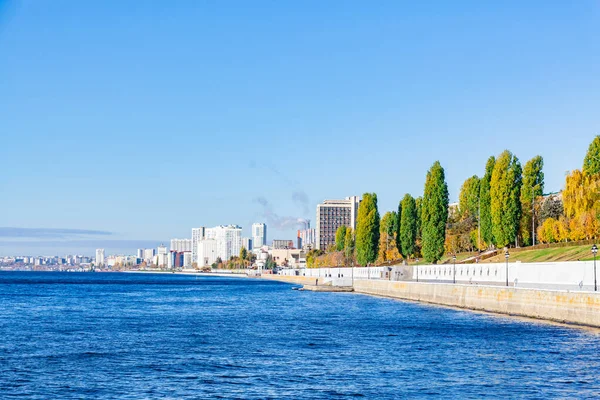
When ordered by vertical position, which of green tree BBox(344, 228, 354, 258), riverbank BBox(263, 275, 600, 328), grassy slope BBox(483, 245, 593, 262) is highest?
green tree BBox(344, 228, 354, 258)

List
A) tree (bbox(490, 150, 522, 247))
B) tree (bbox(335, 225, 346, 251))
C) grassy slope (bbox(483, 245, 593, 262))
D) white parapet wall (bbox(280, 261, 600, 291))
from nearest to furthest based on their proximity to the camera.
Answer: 1. white parapet wall (bbox(280, 261, 600, 291))
2. grassy slope (bbox(483, 245, 593, 262))
3. tree (bbox(490, 150, 522, 247))
4. tree (bbox(335, 225, 346, 251))

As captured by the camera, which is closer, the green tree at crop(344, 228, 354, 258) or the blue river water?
the blue river water

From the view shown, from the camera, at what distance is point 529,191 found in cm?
9631

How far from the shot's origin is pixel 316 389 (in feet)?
80.9

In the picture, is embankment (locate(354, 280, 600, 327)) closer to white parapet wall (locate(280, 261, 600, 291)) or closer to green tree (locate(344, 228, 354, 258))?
white parapet wall (locate(280, 261, 600, 291))

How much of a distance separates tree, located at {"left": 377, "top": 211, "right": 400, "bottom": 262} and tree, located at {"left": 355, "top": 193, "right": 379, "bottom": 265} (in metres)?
8.61

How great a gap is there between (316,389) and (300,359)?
22.3 ft

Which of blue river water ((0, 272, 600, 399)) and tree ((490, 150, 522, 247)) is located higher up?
tree ((490, 150, 522, 247))

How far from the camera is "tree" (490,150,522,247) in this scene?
3656 inches

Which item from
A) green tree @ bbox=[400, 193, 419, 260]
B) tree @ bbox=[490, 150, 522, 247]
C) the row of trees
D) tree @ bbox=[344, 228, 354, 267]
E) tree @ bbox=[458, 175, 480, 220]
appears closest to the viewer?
the row of trees

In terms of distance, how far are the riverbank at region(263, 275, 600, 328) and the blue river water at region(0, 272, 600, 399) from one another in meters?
1.49

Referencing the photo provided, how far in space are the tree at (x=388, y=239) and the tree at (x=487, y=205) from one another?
135 ft

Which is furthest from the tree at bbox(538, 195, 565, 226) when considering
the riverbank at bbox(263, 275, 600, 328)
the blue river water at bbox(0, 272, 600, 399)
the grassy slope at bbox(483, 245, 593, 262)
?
the blue river water at bbox(0, 272, 600, 399)

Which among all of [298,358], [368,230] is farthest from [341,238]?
[298,358]
